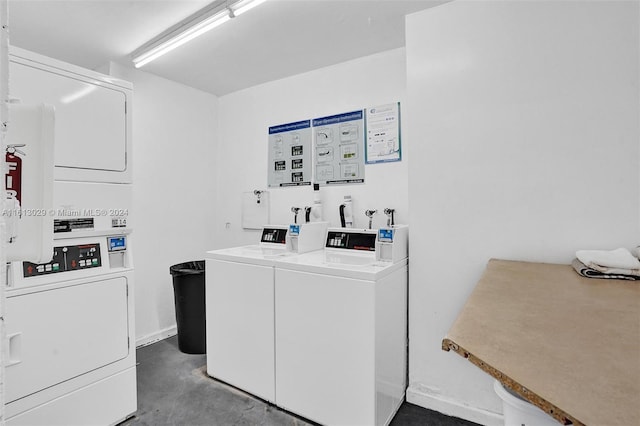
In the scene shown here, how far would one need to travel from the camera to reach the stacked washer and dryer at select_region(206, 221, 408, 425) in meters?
1.80

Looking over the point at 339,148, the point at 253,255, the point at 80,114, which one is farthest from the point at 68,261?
the point at 339,148

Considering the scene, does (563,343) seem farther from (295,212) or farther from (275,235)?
(295,212)

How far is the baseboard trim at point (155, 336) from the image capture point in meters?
3.05

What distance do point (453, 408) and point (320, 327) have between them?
3.35 ft

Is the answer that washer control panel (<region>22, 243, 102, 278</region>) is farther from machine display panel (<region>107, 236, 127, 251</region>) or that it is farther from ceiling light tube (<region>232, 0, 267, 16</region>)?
ceiling light tube (<region>232, 0, 267, 16</region>)

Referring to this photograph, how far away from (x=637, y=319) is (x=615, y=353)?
1.05 ft

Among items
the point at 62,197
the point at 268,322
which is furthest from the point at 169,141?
the point at 268,322

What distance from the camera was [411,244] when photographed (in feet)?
7.25

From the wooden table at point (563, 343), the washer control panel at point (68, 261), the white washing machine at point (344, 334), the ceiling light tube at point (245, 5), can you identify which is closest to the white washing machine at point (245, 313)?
the white washing machine at point (344, 334)

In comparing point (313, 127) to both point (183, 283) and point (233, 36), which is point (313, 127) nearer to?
point (233, 36)

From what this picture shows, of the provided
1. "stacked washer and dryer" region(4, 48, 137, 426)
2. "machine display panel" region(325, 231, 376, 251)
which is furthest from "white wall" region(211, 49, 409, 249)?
"stacked washer and dryer" region(4, 48, 137, 426)

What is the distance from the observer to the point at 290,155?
3.27m

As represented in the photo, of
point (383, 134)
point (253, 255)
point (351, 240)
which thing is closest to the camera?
point (253, 255)

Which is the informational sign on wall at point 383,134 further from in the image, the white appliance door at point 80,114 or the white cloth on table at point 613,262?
the white appliance door at point 80,114
